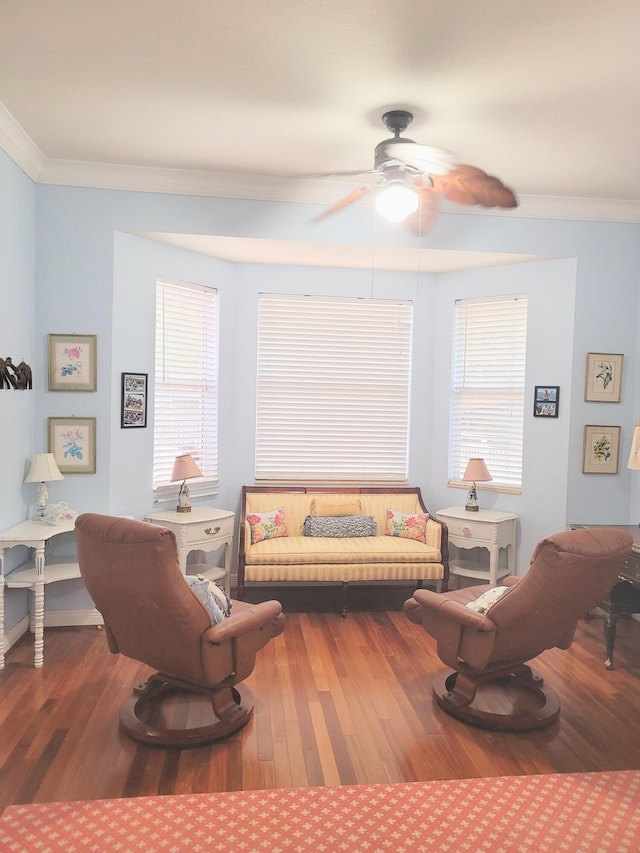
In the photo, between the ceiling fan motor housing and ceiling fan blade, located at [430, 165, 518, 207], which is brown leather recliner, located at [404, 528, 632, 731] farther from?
the ceiling fan motor housing

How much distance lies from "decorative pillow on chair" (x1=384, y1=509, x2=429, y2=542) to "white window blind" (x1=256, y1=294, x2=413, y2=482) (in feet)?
1.68

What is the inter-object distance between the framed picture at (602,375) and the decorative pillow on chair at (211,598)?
3.20 m

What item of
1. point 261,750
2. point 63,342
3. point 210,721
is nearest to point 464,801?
point 261,750

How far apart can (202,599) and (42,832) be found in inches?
42.3

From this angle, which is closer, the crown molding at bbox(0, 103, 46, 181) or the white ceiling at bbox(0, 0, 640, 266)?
the white ceiling at bbox(0, 0, 640, 266)

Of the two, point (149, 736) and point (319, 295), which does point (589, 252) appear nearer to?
point (319, 295)

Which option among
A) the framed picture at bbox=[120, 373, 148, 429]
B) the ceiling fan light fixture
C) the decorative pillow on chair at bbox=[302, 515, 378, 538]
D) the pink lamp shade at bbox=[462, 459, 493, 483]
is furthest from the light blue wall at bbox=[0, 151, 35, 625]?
the pink lamp shade at bbox=[462, 459, 493, 483]

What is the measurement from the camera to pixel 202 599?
305 centimetres

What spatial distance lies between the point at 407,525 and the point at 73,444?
8.59ft

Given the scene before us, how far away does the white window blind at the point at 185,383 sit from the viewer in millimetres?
4969

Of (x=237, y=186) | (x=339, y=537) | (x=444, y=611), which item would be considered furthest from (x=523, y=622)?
(x=237, y=186)

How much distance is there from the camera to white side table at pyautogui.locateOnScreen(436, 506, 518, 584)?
4902mm

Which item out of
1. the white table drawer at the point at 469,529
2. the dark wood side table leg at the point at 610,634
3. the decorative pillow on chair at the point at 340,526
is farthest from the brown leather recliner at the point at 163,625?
the white table drawer at the point at 469,529

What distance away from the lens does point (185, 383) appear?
515 cm
